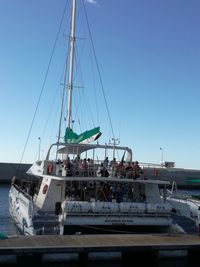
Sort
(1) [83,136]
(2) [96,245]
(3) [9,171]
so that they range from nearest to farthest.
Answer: (2) [96,245]
(1) [83,136]
(3) [9,171]

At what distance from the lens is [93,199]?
19.4m

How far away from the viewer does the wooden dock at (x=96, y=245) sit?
14250 mm

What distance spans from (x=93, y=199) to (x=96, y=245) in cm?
458

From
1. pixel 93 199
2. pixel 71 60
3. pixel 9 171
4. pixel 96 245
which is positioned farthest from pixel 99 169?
pixel 9 171

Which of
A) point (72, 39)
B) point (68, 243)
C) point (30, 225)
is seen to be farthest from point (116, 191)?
point (72, 39)

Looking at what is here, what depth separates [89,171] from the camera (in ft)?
66.3

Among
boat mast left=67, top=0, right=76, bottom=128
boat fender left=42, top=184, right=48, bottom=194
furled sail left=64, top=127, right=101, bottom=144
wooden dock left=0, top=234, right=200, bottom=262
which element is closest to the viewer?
wooden dock left=0, top=234, right=200, bottom=262

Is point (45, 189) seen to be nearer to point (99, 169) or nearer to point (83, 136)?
point (99, 169)

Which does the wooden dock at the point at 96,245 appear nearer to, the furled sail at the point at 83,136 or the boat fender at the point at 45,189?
the boat fender at the point at 45,189

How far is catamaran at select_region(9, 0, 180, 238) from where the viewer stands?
17.8m

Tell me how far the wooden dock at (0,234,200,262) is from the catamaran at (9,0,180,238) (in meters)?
1.50

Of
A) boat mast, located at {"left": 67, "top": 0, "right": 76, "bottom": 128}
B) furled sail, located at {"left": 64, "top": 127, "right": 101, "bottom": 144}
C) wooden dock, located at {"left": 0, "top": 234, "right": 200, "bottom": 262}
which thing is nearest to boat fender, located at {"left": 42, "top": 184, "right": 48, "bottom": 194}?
furled sail, located at {"left": 64, "top": 127, "right": 101, "bottom": 144}

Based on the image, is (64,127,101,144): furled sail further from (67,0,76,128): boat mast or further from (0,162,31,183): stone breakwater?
(0,162,31,183): stone breakwater

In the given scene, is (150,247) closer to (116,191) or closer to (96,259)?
(96,259)
